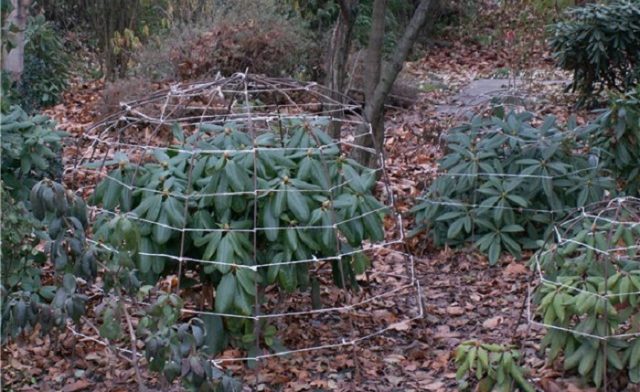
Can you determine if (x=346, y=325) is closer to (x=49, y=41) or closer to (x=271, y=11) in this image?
(x=49, y=41)

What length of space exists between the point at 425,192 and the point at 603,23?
374cm

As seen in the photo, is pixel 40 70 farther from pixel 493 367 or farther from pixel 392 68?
pixel 493 367

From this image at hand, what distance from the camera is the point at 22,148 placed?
479cm

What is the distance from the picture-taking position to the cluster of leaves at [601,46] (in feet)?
31.7

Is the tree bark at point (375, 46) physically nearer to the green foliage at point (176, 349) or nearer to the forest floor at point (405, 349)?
the forest floor at point (405, 349)

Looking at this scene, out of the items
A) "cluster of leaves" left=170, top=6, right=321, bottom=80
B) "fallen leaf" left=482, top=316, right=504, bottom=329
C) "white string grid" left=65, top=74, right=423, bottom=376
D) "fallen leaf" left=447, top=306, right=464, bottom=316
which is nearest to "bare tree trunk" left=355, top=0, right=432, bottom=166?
"white string grid" left=65, top=74, right=423, bottom=376

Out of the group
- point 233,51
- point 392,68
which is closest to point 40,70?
point 233,51

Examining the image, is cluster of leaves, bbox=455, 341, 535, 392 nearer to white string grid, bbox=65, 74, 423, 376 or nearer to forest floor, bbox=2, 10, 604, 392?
forest floor, bbox=2, 10, 604, 392

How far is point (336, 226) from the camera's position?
188 inches

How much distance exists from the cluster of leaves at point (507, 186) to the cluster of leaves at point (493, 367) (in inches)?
75.0

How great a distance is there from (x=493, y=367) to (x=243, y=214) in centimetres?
142

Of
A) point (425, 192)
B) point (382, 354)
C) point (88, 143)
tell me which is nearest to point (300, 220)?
point (382, 354)

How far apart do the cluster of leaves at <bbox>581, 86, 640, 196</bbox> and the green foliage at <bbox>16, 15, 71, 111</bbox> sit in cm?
544

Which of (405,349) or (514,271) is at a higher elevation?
(514,271)
